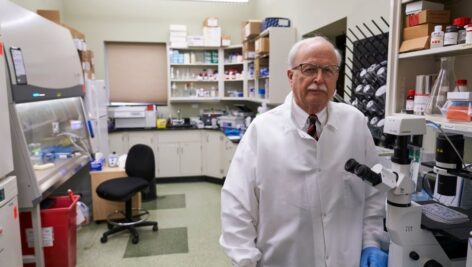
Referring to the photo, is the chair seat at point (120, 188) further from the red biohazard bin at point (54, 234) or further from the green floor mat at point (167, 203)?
the green floor mat at point (167, 203)

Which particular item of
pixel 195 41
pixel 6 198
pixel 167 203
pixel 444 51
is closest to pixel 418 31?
pixel 444 51

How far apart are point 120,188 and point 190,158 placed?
88.2 inches

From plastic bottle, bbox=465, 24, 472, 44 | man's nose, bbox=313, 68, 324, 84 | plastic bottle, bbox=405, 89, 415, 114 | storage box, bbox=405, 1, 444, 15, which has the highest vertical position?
storage box, bbox=405, 1, 444, 15

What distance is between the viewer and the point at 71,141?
3.70 metres

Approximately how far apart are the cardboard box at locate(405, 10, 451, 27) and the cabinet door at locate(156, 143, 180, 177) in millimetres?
4357

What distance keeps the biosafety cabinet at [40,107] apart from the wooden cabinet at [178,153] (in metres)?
1.59

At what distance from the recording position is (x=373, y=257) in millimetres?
1271

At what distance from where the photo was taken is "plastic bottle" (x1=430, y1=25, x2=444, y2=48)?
1446mm

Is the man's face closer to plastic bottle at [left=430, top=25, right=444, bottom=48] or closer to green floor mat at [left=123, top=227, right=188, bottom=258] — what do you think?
plastic bottle at [left=430, top=25, right=444, bottom=48]

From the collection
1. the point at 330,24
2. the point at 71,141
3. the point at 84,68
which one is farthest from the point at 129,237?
the point at 330,24

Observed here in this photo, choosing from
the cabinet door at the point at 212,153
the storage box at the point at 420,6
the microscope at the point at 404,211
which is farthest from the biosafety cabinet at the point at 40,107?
the storage box at the point at 420,6

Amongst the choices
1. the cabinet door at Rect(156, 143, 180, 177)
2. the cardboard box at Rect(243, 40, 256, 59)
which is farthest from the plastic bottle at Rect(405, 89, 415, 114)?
the cabinet door at Rect(156, 143, 180, 177)

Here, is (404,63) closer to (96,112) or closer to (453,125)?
(453,125)

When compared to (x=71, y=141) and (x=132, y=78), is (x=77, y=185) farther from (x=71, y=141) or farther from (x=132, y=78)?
(x=132, y=78)
